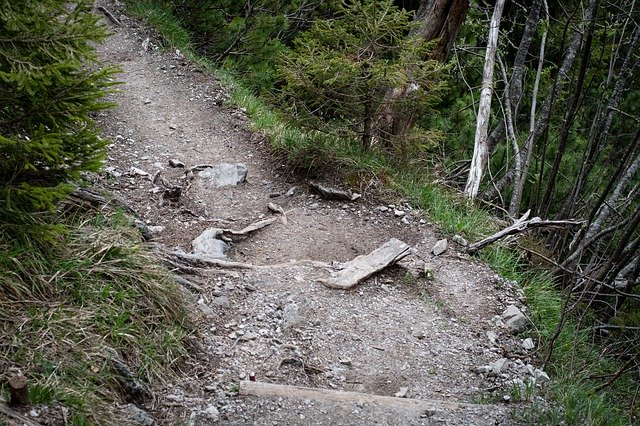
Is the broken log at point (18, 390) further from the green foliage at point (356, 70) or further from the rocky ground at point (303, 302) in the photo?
the green foliage at point (356, 70)

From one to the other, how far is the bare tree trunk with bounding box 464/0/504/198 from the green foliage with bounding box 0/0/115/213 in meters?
5.33

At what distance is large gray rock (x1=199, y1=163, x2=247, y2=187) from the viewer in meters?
7.12

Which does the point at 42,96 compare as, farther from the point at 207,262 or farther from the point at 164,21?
the point at 164,21

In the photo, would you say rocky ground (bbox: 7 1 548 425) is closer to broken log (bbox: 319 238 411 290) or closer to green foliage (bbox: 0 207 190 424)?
broken log (bbox: 319 238 411 290)

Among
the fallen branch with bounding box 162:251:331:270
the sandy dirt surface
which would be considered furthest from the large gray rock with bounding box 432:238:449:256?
the fallen branch with bounding box 162:251:331:270

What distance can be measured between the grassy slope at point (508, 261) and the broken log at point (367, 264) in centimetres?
88

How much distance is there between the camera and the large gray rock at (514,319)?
533 cm

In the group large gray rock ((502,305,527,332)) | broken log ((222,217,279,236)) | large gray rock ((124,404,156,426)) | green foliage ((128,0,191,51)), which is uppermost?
green foliage ((128,0,191,51))

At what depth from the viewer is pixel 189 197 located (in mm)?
6734

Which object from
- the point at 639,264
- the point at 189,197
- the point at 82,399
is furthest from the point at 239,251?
the point at 639,264

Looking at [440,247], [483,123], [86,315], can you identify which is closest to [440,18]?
[483,123]

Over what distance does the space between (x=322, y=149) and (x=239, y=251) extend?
1714mm

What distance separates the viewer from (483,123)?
28.3ft

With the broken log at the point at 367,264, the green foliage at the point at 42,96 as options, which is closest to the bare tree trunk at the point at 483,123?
the broken log at the point at 367,264
